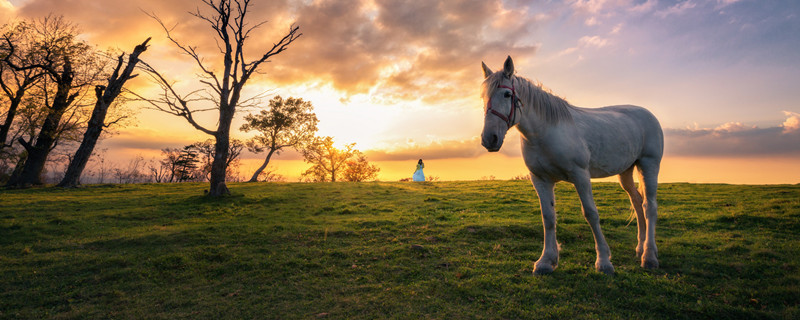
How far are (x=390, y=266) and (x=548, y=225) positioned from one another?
2.92 metres

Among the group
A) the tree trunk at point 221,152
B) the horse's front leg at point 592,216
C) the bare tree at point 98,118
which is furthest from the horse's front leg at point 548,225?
the bare tree at point 98,118

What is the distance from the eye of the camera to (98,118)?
2173 cm

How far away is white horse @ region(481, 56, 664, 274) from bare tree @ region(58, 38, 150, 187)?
2474 cm

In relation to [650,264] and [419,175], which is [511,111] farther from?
[419,175]

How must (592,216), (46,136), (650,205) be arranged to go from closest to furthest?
(592,216) < (650,205) < (46,136)

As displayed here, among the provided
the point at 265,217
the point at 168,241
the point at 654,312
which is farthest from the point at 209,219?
the point at 654,312

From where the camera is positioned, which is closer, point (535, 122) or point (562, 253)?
point (535, 122)

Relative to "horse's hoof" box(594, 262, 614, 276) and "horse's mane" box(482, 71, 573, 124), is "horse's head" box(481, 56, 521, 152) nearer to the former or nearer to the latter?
"horse's mane" box(482, 71, 573, 124)

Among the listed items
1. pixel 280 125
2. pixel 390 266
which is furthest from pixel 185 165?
pixel 390 266

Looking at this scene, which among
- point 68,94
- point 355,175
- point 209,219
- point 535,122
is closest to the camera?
point 535,122

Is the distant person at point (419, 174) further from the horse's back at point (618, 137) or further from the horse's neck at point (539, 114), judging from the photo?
the horse's neck at point (539, 114)

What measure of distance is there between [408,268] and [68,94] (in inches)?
1190

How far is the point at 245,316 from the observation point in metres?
4.65

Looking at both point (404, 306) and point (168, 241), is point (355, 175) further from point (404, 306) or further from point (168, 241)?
point (404, 306)
